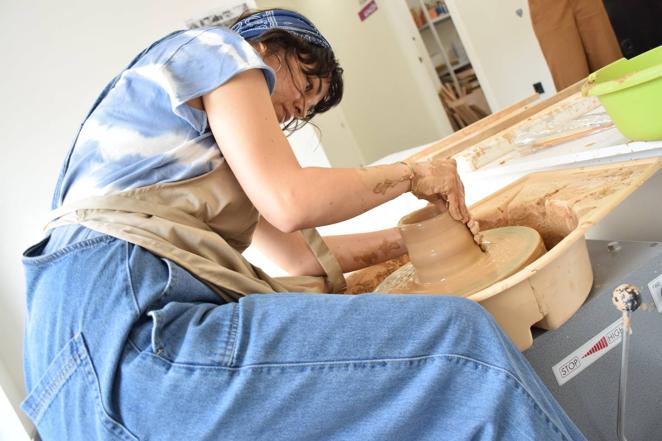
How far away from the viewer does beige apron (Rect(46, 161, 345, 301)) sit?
34.8 inches

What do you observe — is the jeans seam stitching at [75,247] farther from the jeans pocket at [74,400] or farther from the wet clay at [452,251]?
the wet clay at [452,251]

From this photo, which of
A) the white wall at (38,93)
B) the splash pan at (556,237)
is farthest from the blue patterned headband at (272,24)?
the white wall at (38,93)

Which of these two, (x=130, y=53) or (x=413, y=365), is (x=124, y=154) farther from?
(x=130, y=53)

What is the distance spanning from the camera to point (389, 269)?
5.72 ft

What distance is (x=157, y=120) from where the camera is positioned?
38.6 inches

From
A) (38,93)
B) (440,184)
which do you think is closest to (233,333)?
(440,184)

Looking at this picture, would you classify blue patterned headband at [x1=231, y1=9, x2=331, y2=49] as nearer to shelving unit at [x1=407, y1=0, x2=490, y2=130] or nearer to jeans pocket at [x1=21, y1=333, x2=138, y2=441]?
jeans pocket at [x1=21, y1=333, x2=138, y2=441]

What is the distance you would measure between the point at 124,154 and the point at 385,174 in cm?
50

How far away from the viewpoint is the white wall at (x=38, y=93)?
11.2 feet

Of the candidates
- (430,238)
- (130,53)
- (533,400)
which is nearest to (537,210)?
(430,238)

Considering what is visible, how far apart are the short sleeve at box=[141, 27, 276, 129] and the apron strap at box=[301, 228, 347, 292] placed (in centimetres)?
73

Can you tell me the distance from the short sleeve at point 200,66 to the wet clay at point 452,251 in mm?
563

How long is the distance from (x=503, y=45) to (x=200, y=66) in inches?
164

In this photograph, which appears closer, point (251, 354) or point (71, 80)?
point (251, 354)
